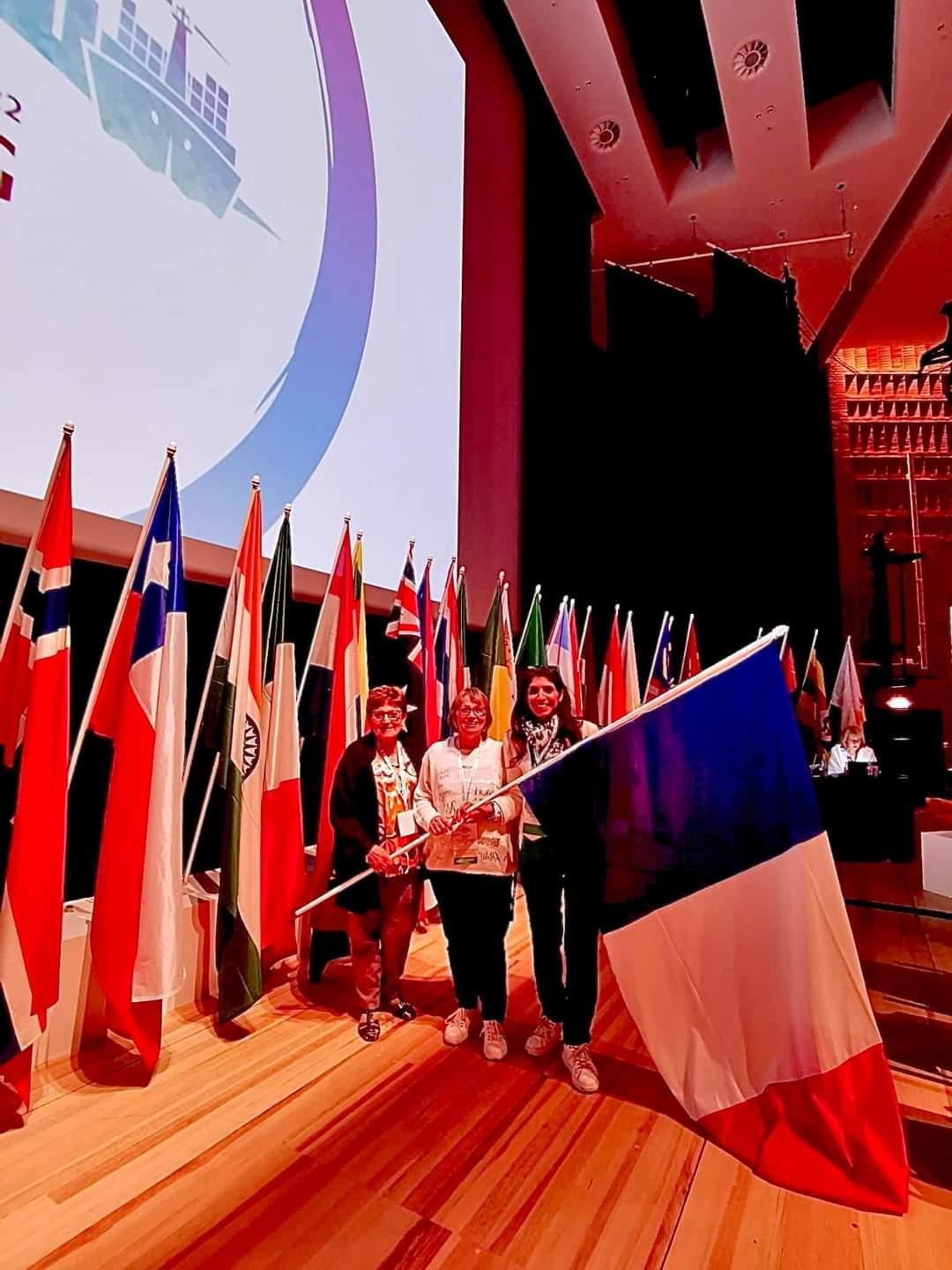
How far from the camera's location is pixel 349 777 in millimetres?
2402

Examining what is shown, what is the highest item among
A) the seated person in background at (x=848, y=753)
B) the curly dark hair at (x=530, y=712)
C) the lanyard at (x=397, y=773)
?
the curly dark hair at (x=530, y=712)

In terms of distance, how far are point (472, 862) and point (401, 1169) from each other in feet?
2.59

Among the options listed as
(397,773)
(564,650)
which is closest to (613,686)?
(564,650)

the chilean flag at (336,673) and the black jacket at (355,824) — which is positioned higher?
the chilean flag at (336,673)

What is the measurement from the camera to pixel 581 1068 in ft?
6.52

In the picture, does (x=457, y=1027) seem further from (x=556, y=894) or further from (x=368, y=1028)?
(x=556, y=894)

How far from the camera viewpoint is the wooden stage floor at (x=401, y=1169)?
4.51 feet

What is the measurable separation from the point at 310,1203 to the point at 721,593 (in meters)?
6.20

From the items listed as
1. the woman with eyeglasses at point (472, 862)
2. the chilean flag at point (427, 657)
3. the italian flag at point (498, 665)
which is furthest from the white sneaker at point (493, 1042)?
the italian flag at point (498, 665)

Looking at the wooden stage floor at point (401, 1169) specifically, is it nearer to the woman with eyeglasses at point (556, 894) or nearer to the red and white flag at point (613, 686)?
the woman with eyeglasses at point (556, 894)

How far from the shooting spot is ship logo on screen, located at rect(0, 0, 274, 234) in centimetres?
198

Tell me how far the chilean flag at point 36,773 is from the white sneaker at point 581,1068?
1.42 metres

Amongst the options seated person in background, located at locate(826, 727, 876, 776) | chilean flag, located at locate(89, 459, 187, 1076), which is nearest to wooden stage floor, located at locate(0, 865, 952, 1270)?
chilean flag, located at locate(89, 459, 187, 1076)

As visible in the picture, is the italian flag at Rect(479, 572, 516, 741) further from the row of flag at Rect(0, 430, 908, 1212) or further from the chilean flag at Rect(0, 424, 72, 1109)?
the chilean flag at Rect(0, 424, 72, 1109)
